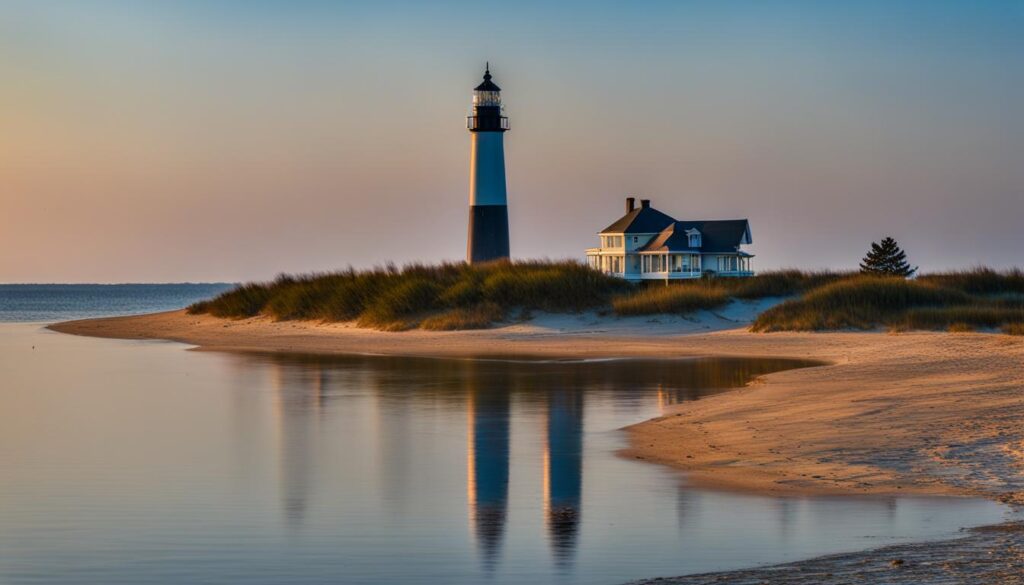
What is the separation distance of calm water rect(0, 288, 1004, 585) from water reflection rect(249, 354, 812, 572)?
45 millimetres

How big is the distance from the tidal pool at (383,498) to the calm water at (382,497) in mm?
29

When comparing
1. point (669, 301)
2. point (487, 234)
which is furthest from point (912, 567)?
point (487, 234)

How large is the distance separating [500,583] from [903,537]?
8.30 ft

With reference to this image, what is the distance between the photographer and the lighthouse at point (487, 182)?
43250 mm

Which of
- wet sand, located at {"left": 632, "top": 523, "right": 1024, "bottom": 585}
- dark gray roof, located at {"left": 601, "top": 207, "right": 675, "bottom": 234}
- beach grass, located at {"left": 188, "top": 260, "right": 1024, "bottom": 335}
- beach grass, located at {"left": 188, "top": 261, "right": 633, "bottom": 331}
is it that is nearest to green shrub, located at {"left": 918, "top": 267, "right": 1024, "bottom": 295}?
beach grass, located at {"left": 188, "top": 260, "right": 1024, "bottom": 335}

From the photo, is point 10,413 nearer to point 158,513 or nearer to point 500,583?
point 158,513

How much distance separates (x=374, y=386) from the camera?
1986cm

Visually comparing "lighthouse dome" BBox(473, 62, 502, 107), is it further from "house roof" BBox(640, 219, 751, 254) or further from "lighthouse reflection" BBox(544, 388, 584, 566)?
"lighthouse reflection" BBox(544, 388, 584, 566)

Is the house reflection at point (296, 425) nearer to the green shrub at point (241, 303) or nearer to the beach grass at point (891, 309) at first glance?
the beach grass at point (891, 309)

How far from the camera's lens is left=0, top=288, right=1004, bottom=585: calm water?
8.02 m

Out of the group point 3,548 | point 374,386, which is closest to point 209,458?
point 3,548

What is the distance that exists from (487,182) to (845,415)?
3090 cm

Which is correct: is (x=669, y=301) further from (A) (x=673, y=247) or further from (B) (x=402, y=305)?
(A) (x=673, y=247)

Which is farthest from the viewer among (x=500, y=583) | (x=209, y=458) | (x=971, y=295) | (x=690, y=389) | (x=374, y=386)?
(x=971, y=295)
